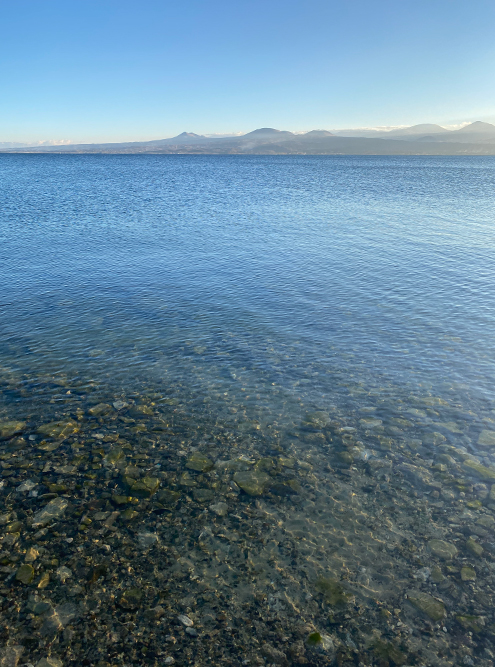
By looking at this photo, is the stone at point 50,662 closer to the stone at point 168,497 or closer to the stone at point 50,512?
the stone at point 50,512

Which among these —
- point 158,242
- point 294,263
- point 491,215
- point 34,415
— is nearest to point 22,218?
point 158,242

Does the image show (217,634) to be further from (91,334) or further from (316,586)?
(91,334)

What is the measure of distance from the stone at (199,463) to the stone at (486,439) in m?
10.2

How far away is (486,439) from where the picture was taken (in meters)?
15.4

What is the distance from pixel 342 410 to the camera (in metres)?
17.0

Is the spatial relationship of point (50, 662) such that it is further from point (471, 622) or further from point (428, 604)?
point (471, 622)

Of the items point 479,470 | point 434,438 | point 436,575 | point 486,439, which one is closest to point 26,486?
point 436,575

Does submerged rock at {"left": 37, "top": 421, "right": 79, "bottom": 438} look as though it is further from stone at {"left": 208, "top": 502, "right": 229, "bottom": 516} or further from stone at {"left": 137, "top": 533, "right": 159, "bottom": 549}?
stone at {"left": 208, "top": 502, "right": 229, "bottom": 516}

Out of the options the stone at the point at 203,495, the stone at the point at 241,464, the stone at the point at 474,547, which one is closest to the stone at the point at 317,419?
the stone at the point at 241,464

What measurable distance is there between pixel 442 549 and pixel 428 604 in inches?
71.3

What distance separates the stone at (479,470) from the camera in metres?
13.6

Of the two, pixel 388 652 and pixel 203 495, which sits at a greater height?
pixel 388 652

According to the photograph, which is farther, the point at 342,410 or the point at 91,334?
the point at 91,334

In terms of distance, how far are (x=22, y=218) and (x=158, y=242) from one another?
1021 inches
